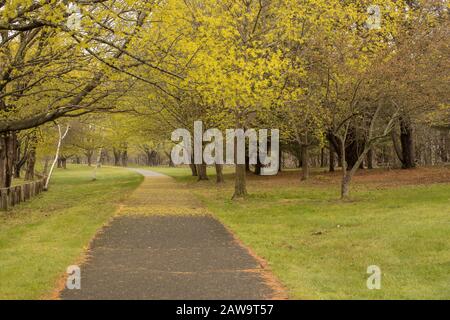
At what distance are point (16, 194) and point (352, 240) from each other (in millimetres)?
19965

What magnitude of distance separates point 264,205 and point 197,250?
9.57 metres

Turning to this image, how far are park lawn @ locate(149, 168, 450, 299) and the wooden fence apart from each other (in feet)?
31.2

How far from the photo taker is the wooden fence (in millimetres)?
24141

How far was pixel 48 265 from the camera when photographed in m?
9.77

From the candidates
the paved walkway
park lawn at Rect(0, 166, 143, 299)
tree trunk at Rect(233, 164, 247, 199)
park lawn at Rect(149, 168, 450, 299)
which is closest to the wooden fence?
park lawn at Rect(0, 166, 143, 299)

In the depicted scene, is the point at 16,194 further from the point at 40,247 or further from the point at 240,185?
the point at 40,247

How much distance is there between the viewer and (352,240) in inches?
491

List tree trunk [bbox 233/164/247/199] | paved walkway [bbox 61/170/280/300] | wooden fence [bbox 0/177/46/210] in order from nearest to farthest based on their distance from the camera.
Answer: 1. paved walkway [bbox 61/170/280/300]
2. tree trunk [bbox 233/164/247/199]
3. wooden fence [bbox 0/177/46/210]

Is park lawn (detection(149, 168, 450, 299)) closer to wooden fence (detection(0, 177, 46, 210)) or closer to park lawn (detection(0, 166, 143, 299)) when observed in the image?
park lawn (detection(0, 166, 143, 299))

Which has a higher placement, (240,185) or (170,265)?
(240,185)

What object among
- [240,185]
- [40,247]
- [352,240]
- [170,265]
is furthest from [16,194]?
[352,240]

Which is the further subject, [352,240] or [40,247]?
[352,240]

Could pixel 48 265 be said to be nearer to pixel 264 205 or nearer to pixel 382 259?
pixel 382 259

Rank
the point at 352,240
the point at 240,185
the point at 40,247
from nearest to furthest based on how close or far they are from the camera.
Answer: the point at 40,247 < the point at 352,240 < the point at 240,185
